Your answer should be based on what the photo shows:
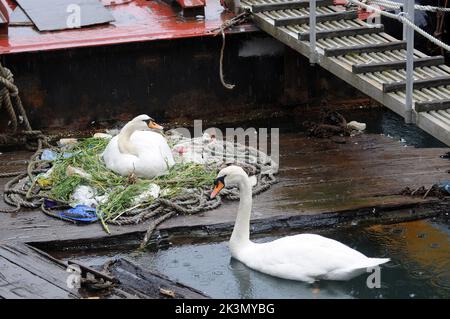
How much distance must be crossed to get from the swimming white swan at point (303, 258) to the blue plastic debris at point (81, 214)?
162cm

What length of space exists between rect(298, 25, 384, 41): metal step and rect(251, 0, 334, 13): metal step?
1.16 m

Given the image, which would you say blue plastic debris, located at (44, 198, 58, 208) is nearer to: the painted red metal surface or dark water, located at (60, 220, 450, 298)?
dark water, located at (60, 220, 450, 298)

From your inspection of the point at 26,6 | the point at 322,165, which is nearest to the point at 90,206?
the point at 322,165

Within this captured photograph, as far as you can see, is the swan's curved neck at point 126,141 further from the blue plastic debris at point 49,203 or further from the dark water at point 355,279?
the dark water at point 355,279

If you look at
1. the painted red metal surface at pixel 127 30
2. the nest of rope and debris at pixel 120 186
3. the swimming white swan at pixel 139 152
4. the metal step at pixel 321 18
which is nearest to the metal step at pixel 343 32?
the metal step at pixel 321 18

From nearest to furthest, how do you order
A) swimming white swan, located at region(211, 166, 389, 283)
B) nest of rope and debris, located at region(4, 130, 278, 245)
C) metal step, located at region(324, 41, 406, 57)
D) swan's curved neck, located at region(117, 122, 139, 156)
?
swimming white swan, located at region(211, 166, 389, 283) → nest of rope and debris, located at region(4, 130, 278, 245) → swan's curved neck, located at region(117, 122, 139, 156) → metal step, located at region(324, 41, 406, 57)

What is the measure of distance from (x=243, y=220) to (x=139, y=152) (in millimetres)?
1957

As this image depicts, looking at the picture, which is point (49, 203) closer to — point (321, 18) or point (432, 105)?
point (432, 105)

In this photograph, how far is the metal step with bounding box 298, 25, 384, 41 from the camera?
12.2 m

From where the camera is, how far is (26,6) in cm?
1427

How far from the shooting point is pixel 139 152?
435 inches

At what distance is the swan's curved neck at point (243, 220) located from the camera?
9523mm

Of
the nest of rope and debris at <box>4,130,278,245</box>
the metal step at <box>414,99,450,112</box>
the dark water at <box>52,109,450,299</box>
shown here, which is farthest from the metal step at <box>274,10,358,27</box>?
the dark water at <box>52,109,450,299</box>

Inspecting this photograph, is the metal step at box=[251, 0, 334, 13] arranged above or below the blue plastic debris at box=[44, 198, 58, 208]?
above
